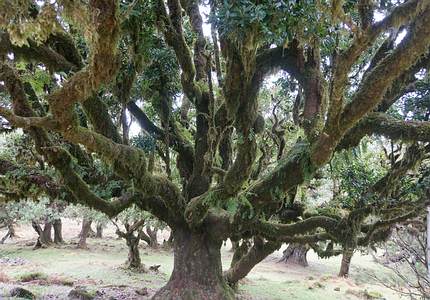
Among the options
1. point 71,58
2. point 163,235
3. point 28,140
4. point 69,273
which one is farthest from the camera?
point 163,235

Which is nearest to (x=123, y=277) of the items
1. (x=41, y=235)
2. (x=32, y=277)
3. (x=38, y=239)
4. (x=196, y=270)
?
(x=32, y=277)

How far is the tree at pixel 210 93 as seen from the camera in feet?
11.3

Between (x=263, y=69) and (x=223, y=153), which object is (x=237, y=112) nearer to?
(x=263, y=69)

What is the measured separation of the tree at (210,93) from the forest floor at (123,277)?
2.58m

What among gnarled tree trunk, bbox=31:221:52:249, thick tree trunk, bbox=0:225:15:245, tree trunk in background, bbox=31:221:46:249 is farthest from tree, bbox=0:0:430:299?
thick tree trunk, bbox=0:225:15:245

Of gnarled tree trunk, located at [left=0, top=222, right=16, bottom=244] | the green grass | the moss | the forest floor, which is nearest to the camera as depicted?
the forest floor

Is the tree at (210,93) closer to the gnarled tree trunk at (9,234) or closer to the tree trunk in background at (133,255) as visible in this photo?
the tree trunk in background at (133,255)

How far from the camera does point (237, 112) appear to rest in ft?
19.7

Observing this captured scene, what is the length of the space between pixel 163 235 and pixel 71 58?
24826 mm

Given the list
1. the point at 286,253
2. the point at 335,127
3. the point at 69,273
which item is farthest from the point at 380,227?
the point at 286,253

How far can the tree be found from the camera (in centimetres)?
343

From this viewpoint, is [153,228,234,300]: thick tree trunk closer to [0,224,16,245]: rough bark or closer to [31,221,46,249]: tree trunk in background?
[31,221,46,249]: tree trunk in background

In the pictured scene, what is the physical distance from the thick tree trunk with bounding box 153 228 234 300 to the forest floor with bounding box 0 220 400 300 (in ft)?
6.11

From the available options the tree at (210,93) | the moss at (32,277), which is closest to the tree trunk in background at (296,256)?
the tree at (210,93)
